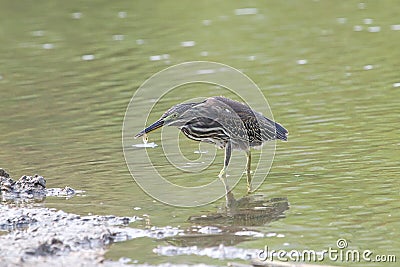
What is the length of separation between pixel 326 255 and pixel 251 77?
28.5 feet

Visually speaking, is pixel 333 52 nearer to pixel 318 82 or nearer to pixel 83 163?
pixel 318 82

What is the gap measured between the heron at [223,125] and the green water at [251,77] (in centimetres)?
46

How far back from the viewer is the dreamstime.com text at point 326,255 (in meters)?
7.34

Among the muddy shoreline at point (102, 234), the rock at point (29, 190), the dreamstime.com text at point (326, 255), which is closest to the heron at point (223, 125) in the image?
the muddy shoreline at point (102, 234)

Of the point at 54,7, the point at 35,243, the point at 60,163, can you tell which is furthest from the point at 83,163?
the point at 54,7

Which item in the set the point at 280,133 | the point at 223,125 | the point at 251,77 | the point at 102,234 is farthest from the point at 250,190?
the point at 251,77

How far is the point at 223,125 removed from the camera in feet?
32.8

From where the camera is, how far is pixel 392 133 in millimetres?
11719

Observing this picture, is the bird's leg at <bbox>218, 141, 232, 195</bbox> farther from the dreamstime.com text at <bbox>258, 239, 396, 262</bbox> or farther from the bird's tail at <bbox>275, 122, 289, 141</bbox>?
the dreamstime.com text at <bbox>258, 239, 396, 262</bbox>

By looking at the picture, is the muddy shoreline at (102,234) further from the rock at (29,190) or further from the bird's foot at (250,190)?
the bird's foot at (250,190)

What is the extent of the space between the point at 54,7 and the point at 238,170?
15546 millimetres
